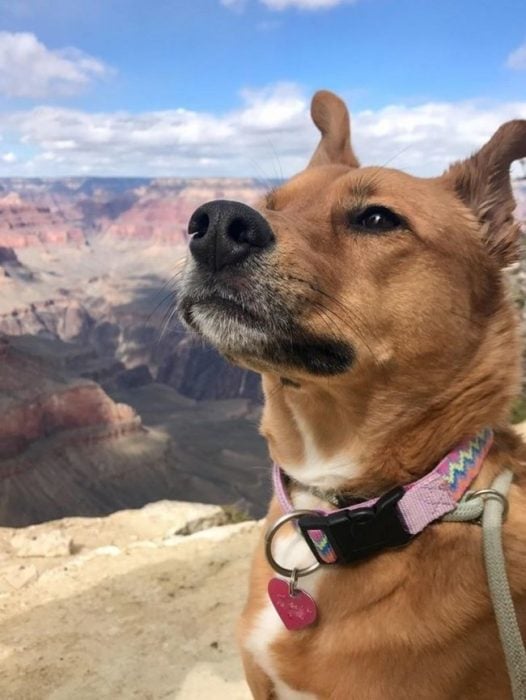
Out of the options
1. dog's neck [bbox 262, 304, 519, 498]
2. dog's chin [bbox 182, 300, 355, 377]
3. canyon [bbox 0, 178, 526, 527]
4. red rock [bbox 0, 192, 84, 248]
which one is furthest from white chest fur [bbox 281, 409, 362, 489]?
red rock [bbox 0, 192, 84, 248]

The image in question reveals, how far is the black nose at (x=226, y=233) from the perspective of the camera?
2.37 m

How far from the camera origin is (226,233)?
93.8 inches

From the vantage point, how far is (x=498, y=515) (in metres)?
2.45

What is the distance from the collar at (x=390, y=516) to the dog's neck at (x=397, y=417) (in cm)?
10

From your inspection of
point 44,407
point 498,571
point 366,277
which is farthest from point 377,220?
point 44,407

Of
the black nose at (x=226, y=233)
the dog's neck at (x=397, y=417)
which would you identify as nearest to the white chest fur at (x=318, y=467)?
the dog's neck at (x=397, y=417)

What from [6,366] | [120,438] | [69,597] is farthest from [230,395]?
[69,597]

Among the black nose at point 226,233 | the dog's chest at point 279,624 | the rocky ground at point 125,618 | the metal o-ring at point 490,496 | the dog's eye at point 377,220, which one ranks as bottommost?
the rocky ground at point 125,618

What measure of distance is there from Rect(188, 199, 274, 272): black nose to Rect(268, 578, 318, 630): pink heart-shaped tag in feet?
4.11

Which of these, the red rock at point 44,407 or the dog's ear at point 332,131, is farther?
the red rock at point 44,407

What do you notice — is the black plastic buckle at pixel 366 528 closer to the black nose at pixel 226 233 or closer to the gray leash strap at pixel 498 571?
the gray leash strap at pixel 498 571

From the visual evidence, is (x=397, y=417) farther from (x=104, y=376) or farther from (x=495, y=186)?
(x=104, y=376)

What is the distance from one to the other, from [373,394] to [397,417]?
0.13 meters

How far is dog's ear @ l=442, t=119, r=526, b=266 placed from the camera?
121 inches
